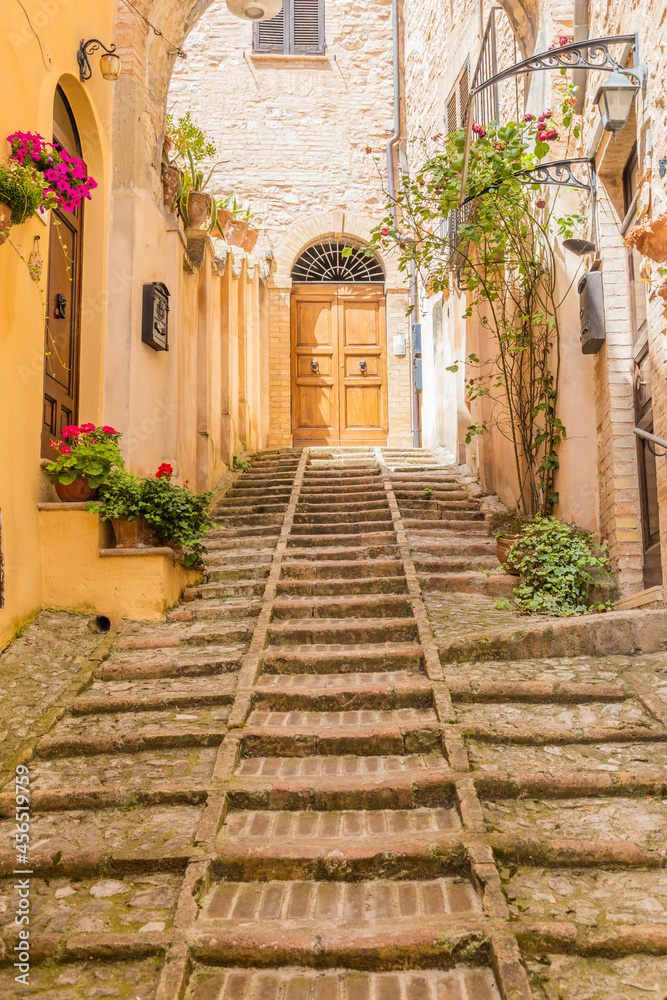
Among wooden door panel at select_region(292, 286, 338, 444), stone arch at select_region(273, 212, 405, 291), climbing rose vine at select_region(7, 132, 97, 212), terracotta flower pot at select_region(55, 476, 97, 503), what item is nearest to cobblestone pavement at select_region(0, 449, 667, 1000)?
terracotta flower pot at select_region(55, 476, 97, 503)

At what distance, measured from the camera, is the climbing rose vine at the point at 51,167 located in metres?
4.56

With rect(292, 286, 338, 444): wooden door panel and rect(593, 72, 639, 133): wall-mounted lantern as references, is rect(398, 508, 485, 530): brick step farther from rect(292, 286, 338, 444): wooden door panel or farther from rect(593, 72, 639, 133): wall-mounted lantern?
rect(292, 286, 338, 444): wooden door panel

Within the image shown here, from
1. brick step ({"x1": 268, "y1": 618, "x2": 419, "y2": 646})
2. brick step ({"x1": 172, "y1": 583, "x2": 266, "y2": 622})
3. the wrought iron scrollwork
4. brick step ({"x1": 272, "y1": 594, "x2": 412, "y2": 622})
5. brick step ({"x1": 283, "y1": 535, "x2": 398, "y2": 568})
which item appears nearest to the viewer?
brick step ({"x1": 268, "y1": 618, "x2": 419, "y2": 646})

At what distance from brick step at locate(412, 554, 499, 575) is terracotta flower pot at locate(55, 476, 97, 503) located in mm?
2511

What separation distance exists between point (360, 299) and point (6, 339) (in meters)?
9.45

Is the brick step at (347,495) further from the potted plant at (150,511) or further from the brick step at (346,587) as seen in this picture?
the potted plant at (150,511)

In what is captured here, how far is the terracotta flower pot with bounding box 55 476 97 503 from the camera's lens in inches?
209

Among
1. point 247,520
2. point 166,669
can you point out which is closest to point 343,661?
point 166,669

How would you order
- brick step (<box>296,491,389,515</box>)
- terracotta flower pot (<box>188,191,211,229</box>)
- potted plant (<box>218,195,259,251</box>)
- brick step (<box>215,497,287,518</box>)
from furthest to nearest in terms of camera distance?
1. potted plant (<box>218,195,259,251</box>)
2. terracotta flower pot (<box>188,191,211,229</box>)
3. brick step (<box>215,497,287,518</box>)
4. brick step (<box>296,491,389,515</box>)

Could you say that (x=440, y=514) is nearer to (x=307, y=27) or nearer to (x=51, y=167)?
(x=51, y=167)

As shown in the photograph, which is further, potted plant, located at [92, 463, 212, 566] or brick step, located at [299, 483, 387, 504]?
brick step, located at [299, 483, 387, 504]

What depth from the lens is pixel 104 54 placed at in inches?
243

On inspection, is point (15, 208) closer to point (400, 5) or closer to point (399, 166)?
point (399, 166)

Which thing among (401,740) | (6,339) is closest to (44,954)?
(401,740)
